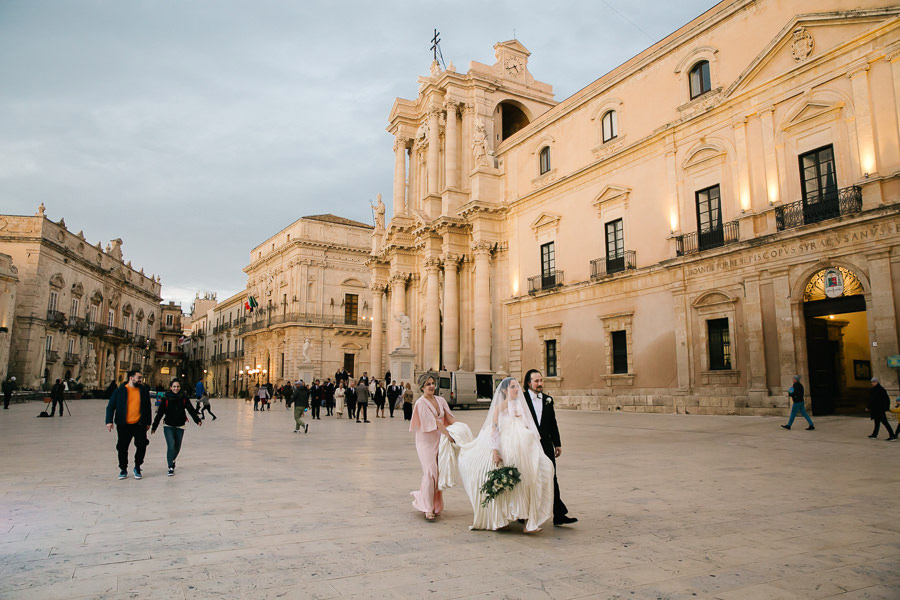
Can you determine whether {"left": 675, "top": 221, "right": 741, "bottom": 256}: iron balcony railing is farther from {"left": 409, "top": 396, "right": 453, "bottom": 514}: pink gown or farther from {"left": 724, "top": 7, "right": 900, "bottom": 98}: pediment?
{"left": 409, "top": 396, "right": 453, "bottom": 514}: pink gown

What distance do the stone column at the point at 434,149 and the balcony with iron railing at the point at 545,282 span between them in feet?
32.3

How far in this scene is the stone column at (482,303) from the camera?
3018 cm

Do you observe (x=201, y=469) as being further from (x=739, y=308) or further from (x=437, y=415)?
(x=739, y=308)

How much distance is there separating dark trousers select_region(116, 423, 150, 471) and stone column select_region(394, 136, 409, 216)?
30178 mm

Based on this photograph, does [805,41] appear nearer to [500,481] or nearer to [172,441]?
[500,481]

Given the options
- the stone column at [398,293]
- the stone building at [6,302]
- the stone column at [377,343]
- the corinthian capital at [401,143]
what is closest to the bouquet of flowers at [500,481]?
the stone column at [398,293]

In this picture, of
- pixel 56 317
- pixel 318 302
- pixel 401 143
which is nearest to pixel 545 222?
pixel 401 143

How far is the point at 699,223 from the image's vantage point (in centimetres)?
2058

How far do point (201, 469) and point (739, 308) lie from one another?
16.0 meters

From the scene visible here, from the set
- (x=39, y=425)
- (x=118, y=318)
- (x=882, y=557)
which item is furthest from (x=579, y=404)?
(x=118, y=318)

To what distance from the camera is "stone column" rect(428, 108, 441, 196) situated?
35000mm

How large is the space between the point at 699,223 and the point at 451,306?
1486 cm

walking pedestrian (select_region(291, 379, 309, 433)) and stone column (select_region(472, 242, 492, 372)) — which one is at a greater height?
stone column (select_region(472, 242, 492, 372))

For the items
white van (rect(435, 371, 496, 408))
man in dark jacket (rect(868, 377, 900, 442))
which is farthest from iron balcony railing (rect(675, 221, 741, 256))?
white van (rect(435, 371, 496, 408))
